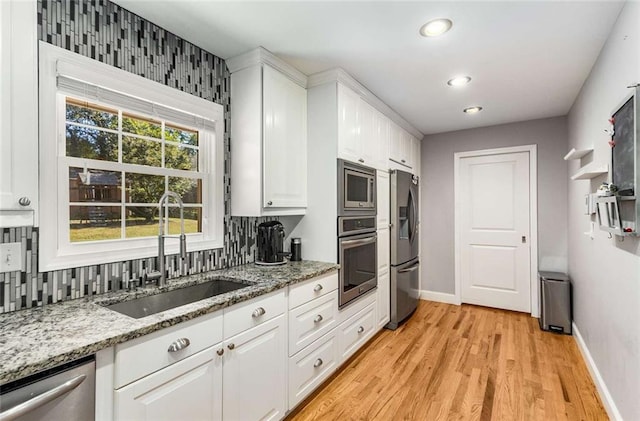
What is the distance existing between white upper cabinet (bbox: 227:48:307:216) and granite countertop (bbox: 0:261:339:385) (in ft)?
2.32

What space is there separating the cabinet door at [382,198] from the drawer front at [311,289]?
961mm

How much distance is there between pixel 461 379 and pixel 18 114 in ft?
10.2

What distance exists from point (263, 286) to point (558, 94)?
129 inches

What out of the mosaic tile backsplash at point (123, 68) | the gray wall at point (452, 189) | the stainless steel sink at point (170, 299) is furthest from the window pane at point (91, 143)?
the gray wall at point (452, 189)

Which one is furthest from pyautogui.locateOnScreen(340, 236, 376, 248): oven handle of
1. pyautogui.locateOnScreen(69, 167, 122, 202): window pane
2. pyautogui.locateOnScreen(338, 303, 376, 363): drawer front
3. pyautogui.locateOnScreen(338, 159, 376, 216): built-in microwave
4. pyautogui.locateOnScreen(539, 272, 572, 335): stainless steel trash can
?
pyautogui.locateOnScreen(539, 272, 572, 335): stainless steel trash can

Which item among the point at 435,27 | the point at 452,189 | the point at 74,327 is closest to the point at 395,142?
the point at 452,189

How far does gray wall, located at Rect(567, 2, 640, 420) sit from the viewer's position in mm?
1601

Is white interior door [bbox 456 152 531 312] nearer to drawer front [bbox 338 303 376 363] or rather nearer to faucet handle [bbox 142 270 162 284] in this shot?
drawer front [bbox 338 303 376 363]

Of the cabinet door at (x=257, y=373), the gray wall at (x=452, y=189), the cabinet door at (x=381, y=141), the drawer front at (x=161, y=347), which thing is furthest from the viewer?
the gray wall at (x=452, y=189)

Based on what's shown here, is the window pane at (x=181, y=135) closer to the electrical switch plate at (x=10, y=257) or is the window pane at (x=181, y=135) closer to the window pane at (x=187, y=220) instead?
the window pane at (x=187, y=220)

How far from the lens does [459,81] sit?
268cm

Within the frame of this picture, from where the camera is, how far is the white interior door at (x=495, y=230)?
390cm

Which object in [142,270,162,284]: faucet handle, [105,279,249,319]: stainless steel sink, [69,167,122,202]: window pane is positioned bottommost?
[105,279,249,319]: stainless steel sink

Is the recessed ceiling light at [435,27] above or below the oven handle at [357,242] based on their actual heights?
above
